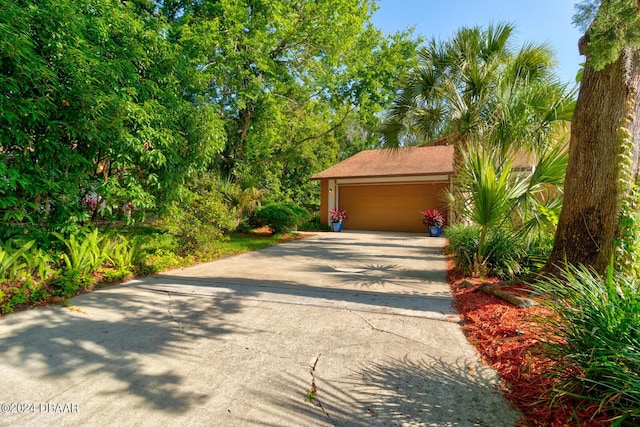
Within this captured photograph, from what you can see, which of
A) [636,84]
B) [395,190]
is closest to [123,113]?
[636,84]

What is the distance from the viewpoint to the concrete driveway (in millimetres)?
1889

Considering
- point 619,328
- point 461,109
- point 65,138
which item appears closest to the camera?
point 619,328

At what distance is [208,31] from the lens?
9.77 m

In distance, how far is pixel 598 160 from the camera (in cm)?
316

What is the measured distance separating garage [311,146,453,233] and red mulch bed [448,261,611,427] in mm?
10261

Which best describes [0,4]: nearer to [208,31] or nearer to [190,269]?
[190,269]

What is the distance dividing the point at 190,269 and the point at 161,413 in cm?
450

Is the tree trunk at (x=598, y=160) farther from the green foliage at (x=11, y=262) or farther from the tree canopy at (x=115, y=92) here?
the green foliage at (x=11, y=262)

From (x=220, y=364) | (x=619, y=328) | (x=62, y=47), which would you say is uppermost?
(x=62, y=47)

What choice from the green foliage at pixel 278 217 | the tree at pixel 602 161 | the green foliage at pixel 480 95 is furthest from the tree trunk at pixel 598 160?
the green foliage at pixel 278 217

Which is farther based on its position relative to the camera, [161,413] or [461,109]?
[461,109]

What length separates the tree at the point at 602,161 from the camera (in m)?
2.98

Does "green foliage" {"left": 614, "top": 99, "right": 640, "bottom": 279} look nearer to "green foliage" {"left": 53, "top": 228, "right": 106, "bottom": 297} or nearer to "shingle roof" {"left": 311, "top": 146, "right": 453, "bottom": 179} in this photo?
"green foliage" {"left": 53, "top": 228, "right": 106, "bottom": 297}

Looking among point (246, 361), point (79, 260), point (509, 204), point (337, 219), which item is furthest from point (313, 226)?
point (246, 361)
